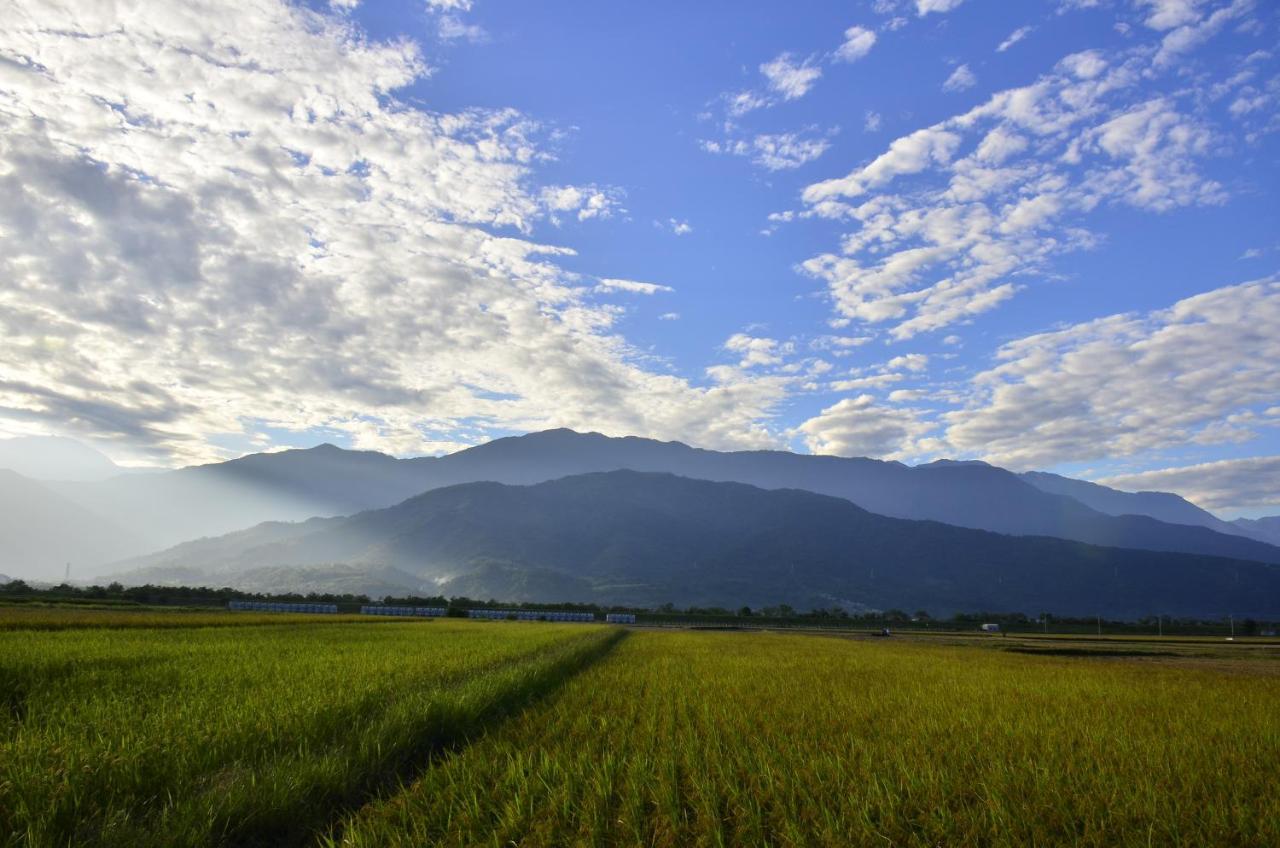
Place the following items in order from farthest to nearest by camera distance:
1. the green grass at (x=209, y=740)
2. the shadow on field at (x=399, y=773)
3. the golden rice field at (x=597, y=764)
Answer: the shadow on field at (x=399, y=773) → the golden rice field at (x=597, y=764) → the green grass at (x=209, y=740)

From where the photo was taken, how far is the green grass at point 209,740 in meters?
5.31

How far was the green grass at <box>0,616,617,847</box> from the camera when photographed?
5.31 m

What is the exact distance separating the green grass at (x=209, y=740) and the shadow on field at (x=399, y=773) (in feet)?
0.08

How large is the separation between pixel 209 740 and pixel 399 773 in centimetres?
210

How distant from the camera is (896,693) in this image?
47.4 feet

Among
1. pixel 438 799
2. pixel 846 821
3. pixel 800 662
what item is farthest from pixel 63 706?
pixel 800 662

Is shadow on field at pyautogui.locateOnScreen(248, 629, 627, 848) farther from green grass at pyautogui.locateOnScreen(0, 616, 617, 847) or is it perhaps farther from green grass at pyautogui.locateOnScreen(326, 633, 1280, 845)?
green grass at pyautogui.locateOnScreen(326, 633, 1280, 845)

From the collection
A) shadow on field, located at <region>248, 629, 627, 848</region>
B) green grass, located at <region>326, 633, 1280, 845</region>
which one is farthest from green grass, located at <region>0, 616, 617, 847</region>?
green grass, located at <region>326, 633, 1280, 845</region>

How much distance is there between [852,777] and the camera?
7082 mm

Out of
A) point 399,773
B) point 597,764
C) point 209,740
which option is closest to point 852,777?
point 597,764

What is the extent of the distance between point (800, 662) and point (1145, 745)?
1623cm

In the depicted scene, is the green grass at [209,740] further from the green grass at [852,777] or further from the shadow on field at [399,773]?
the green grass at [852,777]

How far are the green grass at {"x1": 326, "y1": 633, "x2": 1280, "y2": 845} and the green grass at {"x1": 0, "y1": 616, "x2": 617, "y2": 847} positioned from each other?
0.76 meters

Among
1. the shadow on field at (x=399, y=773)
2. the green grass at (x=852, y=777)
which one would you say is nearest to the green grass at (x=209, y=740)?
the shadow on field at (x=399, y=773)
